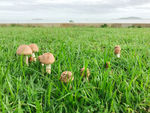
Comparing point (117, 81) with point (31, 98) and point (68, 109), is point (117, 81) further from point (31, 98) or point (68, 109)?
point (31, 98)

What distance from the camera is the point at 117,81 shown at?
1081mm

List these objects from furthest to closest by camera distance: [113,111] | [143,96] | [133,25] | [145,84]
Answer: [133,25]
[145,84]
[143,96]
[113,111]

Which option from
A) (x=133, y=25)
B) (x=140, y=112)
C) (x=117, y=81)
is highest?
(x=133, y=25)

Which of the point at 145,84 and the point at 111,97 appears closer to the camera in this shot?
the point at 111,97

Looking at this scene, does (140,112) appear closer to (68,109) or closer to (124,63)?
(68,109)

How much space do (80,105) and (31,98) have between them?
31 centimetres

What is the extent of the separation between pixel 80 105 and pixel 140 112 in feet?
1.19

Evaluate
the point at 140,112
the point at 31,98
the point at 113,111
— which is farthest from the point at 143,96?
the point at 31,98

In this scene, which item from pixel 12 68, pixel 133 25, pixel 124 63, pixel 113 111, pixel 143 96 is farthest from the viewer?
pixel 133 25

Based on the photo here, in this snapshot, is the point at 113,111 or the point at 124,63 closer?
the point at 113,111

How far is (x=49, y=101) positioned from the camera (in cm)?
88

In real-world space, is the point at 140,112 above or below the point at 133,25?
below

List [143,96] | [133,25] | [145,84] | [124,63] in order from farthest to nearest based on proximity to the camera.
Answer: [133,25], [124,63], [145,84], [143,96]

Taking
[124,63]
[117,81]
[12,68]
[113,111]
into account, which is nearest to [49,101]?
[113,111]
